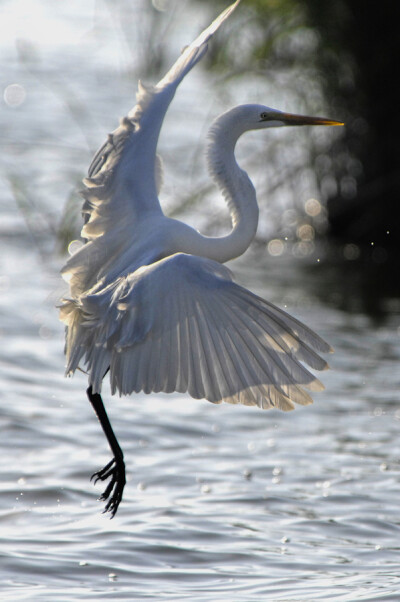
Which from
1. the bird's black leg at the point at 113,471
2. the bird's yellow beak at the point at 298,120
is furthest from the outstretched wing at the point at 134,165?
the bird's black leg at the point at 113,471

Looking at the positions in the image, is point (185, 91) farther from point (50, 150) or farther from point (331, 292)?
point (331, 292)

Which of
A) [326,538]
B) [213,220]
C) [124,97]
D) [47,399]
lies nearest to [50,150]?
[124,97]

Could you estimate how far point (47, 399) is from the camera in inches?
269

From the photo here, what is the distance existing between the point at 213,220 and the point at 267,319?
17.3 ft

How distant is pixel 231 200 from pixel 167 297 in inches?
32.7

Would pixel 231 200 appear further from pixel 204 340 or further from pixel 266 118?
pixel 204 340

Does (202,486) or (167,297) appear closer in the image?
(167,297)

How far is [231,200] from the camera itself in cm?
487

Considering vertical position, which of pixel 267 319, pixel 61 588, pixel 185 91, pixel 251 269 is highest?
pixel 185 91

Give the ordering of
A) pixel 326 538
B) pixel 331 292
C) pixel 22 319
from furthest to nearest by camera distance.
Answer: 1. pixel 331 292
2. pixel 22 319
3. pixel 326 538

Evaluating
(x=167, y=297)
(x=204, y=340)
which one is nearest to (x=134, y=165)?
(x=167, y=297)

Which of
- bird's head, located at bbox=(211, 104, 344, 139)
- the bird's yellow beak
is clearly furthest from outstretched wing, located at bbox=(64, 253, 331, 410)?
the bird's yellow beak

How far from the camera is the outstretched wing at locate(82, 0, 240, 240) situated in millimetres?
4887

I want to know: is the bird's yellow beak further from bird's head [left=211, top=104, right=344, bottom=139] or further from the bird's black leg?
the bird's black leg
